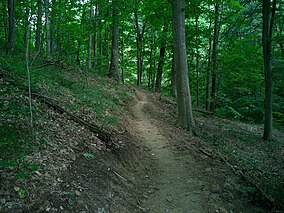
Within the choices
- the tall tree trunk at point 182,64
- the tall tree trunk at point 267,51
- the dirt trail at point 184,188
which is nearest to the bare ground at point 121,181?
the dirt trail at point 184,188

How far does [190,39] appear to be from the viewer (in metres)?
15.6

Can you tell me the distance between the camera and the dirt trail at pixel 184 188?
4605 mm

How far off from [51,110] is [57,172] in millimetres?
2723

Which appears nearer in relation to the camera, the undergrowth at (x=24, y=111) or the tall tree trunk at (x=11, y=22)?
the undergrowth at (x=24, y=111)

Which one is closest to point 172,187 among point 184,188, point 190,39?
point 184,188

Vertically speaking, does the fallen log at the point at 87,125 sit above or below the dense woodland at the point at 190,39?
below

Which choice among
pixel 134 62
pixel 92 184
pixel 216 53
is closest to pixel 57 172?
pixel 92 184

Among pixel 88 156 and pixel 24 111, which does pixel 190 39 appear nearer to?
pixel 88 156

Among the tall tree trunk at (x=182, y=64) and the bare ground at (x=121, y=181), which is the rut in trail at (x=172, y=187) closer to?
the bare ground at (x=121, y=181)

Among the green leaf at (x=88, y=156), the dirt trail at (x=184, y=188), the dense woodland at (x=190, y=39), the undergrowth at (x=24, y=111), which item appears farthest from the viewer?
the dense woodland at (x=190, y=39)

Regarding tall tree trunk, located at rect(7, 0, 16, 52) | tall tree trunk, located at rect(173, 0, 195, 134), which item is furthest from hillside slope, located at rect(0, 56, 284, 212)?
tall tree trunk, located at rect(7, 0, 16, 52)

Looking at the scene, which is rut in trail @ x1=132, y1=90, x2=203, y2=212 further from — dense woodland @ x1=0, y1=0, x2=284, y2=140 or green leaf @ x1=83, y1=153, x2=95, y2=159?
dense woodland @ x1=0, y1=0, x2=284, y2=140

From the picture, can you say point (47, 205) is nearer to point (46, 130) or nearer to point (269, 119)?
point (46, 130)

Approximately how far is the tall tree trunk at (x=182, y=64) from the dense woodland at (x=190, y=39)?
39mm
